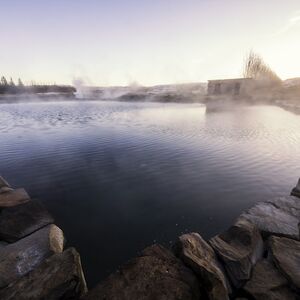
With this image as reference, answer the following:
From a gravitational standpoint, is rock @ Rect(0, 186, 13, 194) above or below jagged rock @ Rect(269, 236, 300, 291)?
below

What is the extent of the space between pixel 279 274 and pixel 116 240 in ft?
12.9

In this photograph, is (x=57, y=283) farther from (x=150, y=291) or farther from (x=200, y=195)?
(x=200, y=195)

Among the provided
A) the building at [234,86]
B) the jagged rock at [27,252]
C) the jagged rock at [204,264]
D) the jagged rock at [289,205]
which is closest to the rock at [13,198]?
the jagged rock at [27,252]

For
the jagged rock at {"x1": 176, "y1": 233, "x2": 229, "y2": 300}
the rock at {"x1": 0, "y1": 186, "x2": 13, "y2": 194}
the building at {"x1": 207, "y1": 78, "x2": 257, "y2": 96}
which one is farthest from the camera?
the building at {"x1": 207, "y1": 78, "x2": 257, "y2": 96}

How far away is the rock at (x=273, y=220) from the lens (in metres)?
5.42

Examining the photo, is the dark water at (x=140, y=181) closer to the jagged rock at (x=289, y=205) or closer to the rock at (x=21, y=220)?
the rock at (x=21, y=220)

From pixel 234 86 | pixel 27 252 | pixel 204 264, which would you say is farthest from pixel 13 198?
pixel 234 86

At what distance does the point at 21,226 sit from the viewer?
227 inches

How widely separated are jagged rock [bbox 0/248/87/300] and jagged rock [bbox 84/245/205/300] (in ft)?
1.36

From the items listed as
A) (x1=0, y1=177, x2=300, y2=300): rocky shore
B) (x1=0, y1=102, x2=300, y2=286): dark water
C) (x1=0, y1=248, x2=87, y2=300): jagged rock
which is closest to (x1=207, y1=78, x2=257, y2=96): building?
(x1=0, y1=102, x2=300, y2=286): dark water

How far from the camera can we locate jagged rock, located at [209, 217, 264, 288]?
426 cm

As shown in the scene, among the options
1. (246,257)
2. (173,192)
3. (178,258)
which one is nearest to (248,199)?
(173,192)

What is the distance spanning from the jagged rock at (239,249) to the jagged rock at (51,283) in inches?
112

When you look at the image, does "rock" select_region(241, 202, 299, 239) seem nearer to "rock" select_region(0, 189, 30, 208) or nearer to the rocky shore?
the rocky shore
